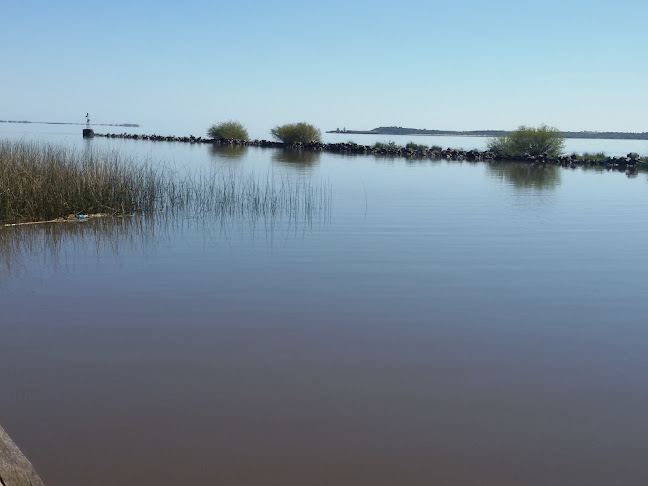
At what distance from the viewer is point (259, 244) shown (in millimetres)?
9359

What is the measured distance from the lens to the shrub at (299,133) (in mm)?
49250

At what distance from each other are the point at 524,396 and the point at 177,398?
7.25 feet

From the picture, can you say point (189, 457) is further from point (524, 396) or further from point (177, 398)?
point (524, 396)

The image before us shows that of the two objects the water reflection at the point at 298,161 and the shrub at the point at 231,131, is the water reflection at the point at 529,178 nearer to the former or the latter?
the water reflection at the point at 298,161

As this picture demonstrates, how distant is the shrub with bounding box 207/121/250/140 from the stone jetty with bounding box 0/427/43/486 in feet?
171

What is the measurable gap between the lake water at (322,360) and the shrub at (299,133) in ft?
132

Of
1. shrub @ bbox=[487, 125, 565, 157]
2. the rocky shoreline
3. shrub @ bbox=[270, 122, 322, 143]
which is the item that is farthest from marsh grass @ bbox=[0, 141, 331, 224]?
shrub @ bbox=[270, 122, 322, 143]

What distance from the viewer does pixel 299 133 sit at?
49.6m

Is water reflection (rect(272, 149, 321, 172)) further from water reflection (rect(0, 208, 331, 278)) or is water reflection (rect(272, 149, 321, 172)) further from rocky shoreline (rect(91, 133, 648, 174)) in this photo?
water reflection (rect(0, 208, 331, 278))

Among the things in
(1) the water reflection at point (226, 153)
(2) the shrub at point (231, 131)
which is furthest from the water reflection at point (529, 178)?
(2) the shrub at point (231, 131)

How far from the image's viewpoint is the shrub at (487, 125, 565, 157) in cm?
3797

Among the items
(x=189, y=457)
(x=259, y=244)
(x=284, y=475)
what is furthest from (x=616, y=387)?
(x=259, y=244)

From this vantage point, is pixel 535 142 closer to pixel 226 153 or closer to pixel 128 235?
pixel 226 153

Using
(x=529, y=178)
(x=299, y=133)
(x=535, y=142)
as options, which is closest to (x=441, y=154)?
(x=535, y=142)
